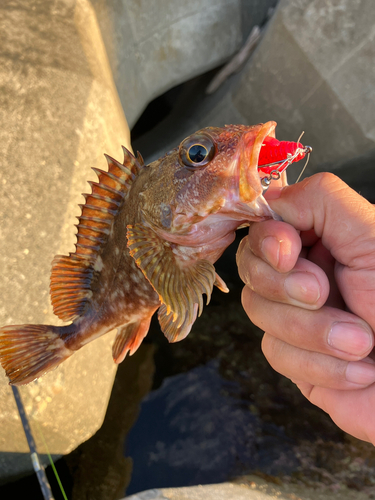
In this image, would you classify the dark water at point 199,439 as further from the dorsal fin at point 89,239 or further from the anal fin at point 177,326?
the anal fin at point 177,326

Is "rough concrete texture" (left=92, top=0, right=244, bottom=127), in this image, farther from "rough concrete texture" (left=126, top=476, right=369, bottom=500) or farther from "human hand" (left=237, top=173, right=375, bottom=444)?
"rough concrete texture" (left=126, top=476, right=369, bottom=500)

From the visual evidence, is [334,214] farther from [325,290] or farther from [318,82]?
[318,82]

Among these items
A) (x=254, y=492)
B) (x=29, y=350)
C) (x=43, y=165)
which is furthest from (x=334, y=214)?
Answer: (x=254, y=492)

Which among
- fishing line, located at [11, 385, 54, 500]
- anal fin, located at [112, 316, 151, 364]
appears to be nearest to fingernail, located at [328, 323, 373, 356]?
anal fin, located at [112, 316, 151, 364]

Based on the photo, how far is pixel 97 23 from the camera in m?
2.75

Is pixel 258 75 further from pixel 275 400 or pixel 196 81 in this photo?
pixel 275 400

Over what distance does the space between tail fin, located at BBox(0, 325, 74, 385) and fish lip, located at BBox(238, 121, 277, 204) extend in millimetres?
1211

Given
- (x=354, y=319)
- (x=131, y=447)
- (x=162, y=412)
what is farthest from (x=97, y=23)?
(x=131, y=447)

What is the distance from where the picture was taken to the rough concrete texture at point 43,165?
7.39 ft

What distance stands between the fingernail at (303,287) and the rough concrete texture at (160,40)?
2.71 m

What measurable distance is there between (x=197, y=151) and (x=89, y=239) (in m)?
0.77

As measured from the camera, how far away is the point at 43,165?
2330 mm

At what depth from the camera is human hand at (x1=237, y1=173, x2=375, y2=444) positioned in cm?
125

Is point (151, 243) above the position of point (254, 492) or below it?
above
